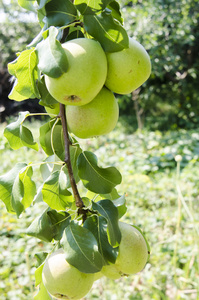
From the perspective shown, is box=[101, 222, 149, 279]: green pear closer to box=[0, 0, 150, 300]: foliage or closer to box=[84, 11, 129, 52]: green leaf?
box=[0, 0, 150, 300]: foliage

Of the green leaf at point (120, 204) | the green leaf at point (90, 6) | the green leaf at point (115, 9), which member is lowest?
the green leaf at point (120, 204)

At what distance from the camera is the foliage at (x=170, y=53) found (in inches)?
166

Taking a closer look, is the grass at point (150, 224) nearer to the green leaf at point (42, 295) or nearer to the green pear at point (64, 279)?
the green leaf at point (42, 295)

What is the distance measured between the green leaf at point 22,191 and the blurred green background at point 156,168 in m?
0.30

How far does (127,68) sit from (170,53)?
14.1 ft

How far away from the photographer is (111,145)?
12.2ft

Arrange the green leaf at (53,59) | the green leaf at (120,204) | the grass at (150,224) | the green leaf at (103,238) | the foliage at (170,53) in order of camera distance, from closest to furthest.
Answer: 1. the green leaf at (53,59)
2. the green leaf at (103,238)
3. the green leaf at (120,204)
4. the grass at (150,224)
5. the foliage at (170,53)

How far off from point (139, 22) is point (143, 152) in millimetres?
1921

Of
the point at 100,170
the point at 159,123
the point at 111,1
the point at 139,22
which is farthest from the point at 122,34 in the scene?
the point at 159,123

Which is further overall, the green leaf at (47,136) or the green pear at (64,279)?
the green leaf at (47,136)

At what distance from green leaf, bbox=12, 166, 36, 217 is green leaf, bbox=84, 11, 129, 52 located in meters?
0.32

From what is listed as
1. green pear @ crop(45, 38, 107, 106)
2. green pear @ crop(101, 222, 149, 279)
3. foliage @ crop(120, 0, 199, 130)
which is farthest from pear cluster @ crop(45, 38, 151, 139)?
foliage @ crop(120, 0, 199, 130)

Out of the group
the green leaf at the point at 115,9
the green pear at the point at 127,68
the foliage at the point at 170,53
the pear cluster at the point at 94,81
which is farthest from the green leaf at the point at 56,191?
the foliage at the point at 170,53

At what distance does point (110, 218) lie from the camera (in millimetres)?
569
